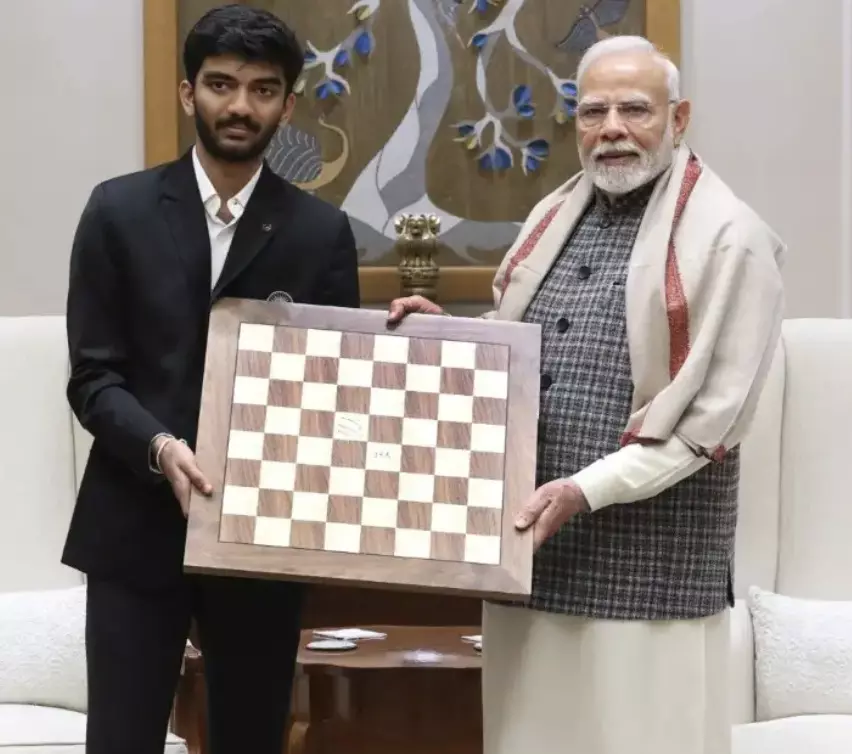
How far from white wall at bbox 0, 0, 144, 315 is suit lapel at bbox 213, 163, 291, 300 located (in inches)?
58.6

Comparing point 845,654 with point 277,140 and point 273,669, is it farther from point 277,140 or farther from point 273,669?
point 277,140

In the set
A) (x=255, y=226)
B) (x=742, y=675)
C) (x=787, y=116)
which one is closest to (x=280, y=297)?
(x=255, y=226)

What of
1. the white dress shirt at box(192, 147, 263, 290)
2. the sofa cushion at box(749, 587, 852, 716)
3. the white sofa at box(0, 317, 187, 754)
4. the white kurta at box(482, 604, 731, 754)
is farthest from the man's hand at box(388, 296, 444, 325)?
the sofa cushion at box(749, 587, 852, 716)

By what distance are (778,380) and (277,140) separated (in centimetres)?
146

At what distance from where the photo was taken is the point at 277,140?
3.25 meters

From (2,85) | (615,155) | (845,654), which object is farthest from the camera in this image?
(2,85)

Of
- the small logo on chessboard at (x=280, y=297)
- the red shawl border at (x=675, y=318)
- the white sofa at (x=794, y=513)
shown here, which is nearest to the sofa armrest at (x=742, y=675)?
the white sofa at (x=794, y=513)

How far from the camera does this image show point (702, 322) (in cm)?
176

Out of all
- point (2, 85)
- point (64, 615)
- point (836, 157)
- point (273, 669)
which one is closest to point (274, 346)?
point (273, 669)

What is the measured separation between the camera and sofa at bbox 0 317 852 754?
2555 millimetres

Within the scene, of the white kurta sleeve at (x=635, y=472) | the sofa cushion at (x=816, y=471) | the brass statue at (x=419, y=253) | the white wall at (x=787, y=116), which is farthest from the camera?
the white wall at (x=787, y=116)

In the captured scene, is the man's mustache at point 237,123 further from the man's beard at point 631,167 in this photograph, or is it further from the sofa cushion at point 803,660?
the sofa cushion at point 803,660

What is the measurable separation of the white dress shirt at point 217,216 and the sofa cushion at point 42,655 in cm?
107

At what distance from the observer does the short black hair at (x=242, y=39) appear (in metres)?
1.80
